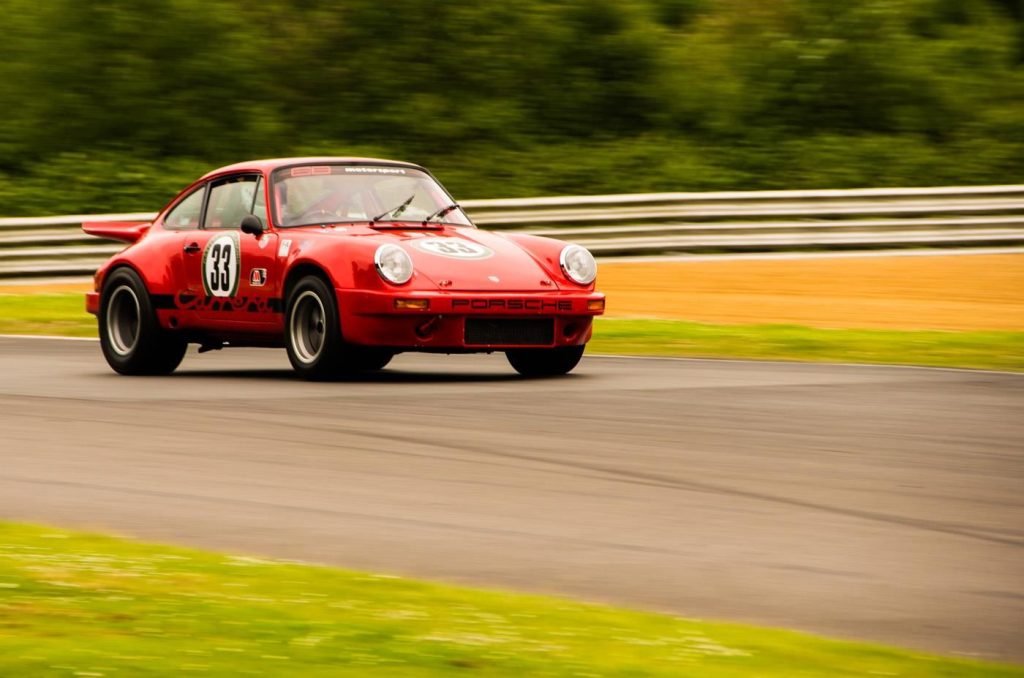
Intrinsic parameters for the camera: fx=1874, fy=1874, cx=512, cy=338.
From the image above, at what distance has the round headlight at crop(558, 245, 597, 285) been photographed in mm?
10578

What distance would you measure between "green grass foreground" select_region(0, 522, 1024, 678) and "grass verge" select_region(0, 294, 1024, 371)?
7916mm

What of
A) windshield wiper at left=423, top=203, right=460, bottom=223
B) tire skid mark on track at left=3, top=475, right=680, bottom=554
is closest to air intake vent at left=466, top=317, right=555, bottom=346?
windshield wiper at left=423, top=203, right=460, bottom=223

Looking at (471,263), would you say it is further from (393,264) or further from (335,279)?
(335,279)

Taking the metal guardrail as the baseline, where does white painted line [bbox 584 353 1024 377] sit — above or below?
below

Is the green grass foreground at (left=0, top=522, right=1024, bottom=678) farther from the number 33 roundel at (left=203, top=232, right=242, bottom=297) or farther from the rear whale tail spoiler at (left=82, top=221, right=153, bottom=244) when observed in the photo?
the rear whale tail spoiler at (left=82, top=221, right=153, bottom=244)

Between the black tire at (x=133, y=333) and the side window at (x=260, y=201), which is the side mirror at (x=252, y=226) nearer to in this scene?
the side window at (x=260, y=201)

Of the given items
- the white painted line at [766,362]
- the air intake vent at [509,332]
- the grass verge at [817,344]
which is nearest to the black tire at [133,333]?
the air intake vent at [509,332]

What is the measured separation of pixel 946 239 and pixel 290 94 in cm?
978

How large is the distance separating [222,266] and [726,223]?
354 inches

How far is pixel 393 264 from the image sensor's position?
1002 cm

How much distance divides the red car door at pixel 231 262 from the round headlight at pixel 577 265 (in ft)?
5.36

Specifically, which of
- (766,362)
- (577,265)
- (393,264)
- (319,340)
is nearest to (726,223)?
(766,362)

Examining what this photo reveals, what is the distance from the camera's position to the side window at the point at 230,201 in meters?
11.1

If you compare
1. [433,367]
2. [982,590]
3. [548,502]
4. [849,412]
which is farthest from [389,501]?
[433,367]
